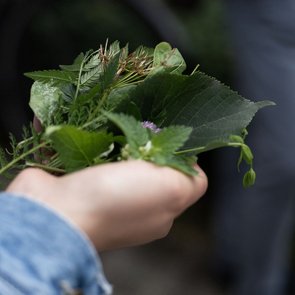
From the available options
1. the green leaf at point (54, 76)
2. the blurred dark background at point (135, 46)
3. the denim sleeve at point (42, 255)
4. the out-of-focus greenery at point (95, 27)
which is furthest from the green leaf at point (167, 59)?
the out-of-focus greenery at point (95, 27)

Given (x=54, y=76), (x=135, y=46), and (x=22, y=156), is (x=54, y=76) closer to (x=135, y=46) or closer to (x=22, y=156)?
(x=22, y=156)

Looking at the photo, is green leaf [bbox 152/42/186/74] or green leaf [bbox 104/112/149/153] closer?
green leaf [bbox 104/112/149/153]

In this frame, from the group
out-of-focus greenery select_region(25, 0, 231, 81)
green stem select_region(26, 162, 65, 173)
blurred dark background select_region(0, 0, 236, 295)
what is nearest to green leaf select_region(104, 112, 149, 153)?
green stem select_region(26, 162, 65, 173)

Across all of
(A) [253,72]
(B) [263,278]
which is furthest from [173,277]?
(A) [253,72]

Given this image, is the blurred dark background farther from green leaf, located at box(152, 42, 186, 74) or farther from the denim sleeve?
the denim sleeve

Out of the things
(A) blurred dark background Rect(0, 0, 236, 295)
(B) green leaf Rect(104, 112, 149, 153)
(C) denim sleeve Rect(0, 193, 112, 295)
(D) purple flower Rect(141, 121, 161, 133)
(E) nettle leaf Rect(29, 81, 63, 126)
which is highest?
(B) green leaf Rect(104, 112, 149, 153)

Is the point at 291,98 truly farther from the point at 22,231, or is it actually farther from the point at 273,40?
the point at 22,231

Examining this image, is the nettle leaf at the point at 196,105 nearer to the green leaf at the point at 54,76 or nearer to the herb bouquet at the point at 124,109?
the herb bouquet at the point at 124,109
